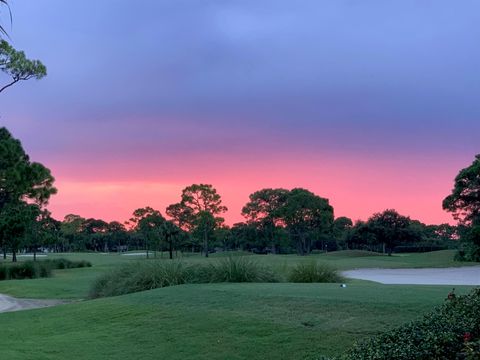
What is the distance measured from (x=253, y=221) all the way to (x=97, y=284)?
6428cm

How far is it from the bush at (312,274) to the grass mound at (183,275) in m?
0.94

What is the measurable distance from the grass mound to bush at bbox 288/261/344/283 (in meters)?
0.94

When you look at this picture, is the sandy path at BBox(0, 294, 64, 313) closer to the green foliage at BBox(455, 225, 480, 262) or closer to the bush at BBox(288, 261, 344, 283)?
the bush at BBox(288, 261, 344, 283)

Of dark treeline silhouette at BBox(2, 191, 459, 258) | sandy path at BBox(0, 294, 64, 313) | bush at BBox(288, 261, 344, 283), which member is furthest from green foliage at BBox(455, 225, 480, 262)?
sandy path at BBox(0, 294, 64, 313)

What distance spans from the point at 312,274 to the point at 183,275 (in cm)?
383

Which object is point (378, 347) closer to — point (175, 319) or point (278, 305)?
point (278, 305)

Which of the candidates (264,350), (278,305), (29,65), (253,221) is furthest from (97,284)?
(253,221)

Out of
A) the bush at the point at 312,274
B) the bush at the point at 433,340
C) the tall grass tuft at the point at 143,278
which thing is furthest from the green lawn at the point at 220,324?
the bush at the point at 312,274

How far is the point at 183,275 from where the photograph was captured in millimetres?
14766

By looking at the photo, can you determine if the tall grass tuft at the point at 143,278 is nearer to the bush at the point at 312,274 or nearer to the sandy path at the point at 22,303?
the sandy path at the point at 22,303

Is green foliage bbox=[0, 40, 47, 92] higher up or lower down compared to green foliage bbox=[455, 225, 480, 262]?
higher up

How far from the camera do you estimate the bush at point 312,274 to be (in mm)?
15336

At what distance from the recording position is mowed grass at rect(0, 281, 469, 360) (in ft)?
24.4

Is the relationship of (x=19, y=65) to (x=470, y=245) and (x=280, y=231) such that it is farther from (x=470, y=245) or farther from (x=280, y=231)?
(x=280, y=231)
